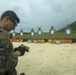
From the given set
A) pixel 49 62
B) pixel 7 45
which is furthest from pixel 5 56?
pixel 49 62

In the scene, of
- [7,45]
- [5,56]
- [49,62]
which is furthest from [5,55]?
[49,62]

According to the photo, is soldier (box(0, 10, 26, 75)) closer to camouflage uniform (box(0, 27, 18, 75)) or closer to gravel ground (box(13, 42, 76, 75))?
camouflage uniform (box(0, 27, 18, 75))

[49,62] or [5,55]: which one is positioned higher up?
[5,55]

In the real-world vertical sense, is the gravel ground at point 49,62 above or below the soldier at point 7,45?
below

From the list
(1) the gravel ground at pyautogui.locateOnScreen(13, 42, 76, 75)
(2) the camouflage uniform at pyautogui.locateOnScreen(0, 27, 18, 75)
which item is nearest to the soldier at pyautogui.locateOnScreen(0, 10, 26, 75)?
(2) the camouflage uniform at pyautogui.locateOnScreen(0, 27, 18, 75)

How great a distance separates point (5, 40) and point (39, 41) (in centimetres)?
1643

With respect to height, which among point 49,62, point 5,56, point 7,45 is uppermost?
point 7,45

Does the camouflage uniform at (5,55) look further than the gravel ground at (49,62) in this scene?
No

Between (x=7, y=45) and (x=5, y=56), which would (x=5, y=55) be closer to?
(x=5, y=56)

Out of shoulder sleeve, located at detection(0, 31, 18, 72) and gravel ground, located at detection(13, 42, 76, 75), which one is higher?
shoulder sleeve, located at detection(0, 31, 18, 72)

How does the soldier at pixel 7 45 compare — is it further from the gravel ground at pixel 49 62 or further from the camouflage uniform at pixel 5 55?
the gravel ground at pixel 49 62

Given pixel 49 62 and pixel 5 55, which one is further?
pixel 49 62

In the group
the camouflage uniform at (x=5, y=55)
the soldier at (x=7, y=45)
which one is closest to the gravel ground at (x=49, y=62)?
the soldier at (x=7, y=45)

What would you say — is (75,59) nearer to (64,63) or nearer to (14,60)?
(64,63)
